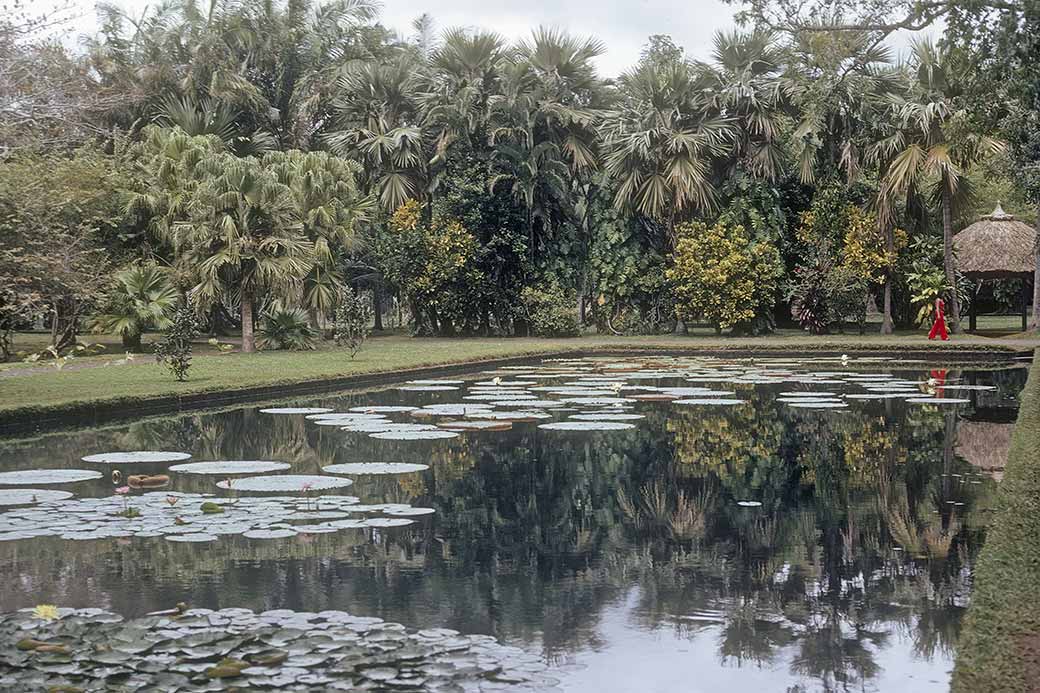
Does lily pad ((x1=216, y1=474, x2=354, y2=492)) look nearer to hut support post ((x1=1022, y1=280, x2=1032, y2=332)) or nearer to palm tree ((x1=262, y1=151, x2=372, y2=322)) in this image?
palm tree ((x1=262, y1=151, x2=372, y2=322))

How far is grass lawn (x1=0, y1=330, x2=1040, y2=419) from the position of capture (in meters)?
13.4

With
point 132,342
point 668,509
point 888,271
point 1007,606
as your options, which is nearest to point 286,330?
point 132,342

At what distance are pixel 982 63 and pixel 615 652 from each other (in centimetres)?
994

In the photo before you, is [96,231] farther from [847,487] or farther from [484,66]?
[847,487]

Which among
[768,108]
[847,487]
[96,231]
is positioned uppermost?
[768,108]

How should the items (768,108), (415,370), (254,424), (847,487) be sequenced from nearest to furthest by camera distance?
(847,487)
(254,424)
(415,370)
(768,108)

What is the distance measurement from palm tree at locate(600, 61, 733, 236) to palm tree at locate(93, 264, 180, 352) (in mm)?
10817

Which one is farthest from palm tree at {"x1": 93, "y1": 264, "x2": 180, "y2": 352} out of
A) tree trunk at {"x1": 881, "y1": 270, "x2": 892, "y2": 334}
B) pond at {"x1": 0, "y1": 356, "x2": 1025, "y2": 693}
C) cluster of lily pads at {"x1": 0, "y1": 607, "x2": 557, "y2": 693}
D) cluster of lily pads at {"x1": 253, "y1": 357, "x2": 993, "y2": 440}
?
cluster of lily pads at {"x1": 0, "y1": 607, "x2": 557, "y2": 693}

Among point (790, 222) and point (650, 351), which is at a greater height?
point (790, 222)

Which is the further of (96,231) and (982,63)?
(96,231)

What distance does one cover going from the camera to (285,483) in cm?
780

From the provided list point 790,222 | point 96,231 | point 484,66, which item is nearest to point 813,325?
point 790,222

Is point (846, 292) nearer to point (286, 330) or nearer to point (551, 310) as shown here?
point (551, 310)

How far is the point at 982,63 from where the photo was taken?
1227 cm
